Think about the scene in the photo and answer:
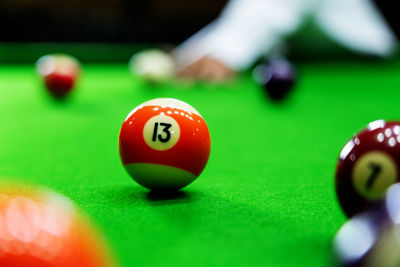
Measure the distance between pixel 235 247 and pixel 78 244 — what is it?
66 cm

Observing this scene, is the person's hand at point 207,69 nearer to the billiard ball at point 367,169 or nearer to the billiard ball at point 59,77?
the billiard ball at point 59,77

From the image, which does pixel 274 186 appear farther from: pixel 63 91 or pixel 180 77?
pixel 180 77

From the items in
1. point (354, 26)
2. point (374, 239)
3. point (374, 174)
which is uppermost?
point (354, 26)

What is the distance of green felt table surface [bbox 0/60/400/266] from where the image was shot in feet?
5.67

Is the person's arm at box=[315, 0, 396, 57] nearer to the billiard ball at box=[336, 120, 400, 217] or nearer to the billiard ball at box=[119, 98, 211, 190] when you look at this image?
the billiard ball at box=[119, 98, 211, 190]

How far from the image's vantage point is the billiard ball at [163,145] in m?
2.24

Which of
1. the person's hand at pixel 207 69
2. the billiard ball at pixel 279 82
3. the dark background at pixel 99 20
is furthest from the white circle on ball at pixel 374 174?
the dark background at pixel 99 20

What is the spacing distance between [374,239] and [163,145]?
3.86 ft

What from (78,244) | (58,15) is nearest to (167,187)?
(78,244)

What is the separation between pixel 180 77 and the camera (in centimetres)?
704

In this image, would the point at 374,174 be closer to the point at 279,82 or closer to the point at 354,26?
the point at 279,82

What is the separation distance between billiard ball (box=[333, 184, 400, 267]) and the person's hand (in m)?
5.66

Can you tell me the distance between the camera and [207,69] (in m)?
6.92

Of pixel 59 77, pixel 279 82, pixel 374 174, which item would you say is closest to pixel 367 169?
pixel 374 174
